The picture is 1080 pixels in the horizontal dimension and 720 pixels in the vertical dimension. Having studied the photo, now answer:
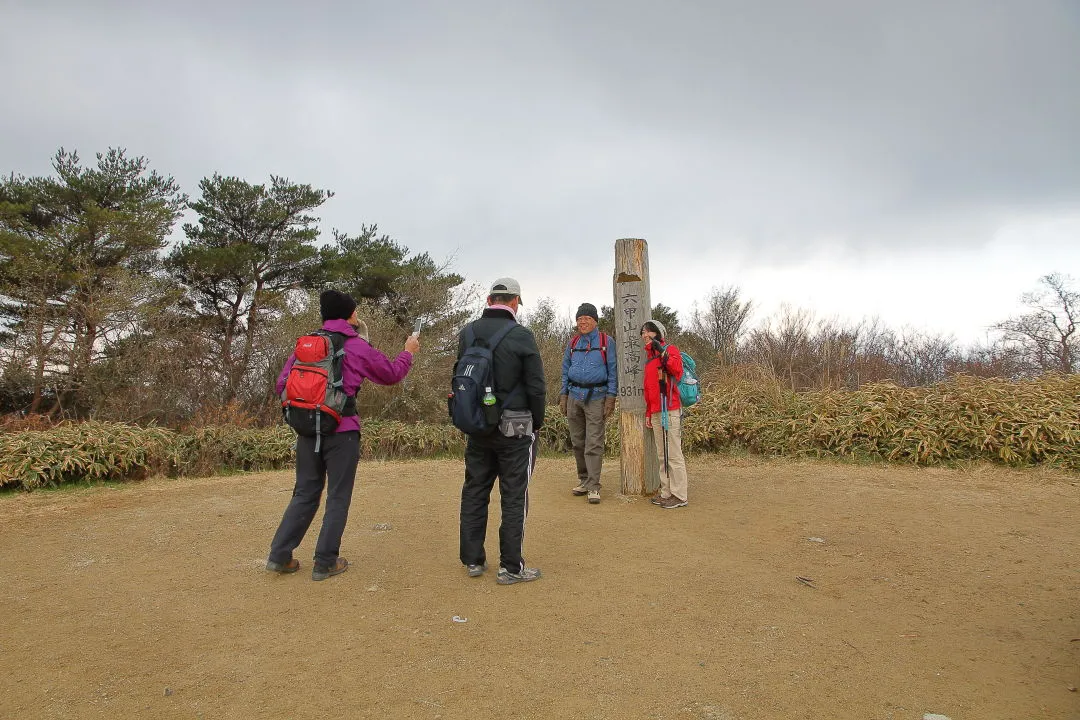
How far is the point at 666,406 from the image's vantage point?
6348 mm

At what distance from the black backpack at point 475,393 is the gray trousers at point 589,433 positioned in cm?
255

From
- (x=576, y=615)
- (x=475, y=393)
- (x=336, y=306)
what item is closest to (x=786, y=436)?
(x=576, y=615)

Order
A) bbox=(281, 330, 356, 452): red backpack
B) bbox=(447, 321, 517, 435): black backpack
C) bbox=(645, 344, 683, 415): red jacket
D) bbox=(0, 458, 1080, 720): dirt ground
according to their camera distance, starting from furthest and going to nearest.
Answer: bbox=(645, 344, 683, 415): red jacket
bbox=(281, 330, 356, 452): red backpack
bbox=(447, 321, 517, 435): black backpack
bbox=(0, 458, 1080, 720): dirt ground

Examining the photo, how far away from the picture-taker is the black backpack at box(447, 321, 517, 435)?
4.02 meters

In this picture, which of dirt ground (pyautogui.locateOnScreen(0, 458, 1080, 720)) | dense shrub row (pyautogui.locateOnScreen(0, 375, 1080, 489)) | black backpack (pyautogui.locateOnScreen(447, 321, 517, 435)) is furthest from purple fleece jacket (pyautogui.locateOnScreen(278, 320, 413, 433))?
dense shrub row (pyautogui.locateOnScreen(0, 375, 1080, 489))

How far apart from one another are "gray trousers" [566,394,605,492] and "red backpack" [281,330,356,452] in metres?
2.90

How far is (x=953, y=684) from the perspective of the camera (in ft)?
9.70

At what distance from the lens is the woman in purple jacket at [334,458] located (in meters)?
4.30

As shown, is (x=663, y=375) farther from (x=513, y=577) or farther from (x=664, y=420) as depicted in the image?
(x=513, y=577)

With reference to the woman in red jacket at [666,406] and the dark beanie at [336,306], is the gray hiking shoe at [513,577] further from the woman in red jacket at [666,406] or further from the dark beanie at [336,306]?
the woman in red jacket at [666,406]

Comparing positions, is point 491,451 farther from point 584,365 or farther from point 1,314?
point 1,314

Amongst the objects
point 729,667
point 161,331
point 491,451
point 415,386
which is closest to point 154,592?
point 491,451

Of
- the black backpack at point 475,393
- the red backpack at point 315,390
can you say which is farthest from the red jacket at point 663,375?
the red backpack at point 315,390

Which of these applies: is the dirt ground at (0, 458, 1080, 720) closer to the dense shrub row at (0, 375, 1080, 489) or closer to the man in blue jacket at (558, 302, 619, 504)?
the man in blue jacket at (558, 302, 619, 504)
